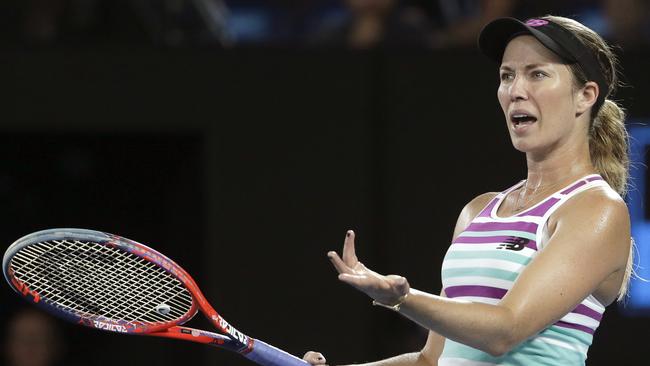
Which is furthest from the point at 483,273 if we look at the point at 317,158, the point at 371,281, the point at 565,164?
the point at 317,158

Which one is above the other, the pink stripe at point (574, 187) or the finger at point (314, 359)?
the pink stripe at point (574, 187)

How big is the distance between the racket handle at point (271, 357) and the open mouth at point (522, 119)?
782 millimetres

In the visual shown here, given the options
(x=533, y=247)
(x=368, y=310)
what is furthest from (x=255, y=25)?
(x=533, y=247)

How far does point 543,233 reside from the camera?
109 inches

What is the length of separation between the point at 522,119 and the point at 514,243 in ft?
1.01

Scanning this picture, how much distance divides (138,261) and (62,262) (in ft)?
0.65

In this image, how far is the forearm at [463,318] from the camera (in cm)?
250

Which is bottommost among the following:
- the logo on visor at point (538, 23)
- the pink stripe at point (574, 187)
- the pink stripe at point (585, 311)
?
the pink stripe at point (585, 311)

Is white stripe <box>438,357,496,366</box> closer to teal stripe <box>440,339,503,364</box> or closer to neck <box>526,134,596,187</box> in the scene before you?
teal stripe <box>440,339,503,364</box>

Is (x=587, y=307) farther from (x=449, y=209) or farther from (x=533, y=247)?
(x=449, y=209)

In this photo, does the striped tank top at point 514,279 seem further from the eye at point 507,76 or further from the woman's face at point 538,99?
the eye at point 507,76

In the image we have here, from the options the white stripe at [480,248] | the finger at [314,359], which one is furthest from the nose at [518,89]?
the finger at [314,359]

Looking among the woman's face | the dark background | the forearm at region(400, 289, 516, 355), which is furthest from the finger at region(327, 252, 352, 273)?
the dark background

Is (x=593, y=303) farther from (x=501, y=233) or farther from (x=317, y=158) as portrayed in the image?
(x=317, y=158)
